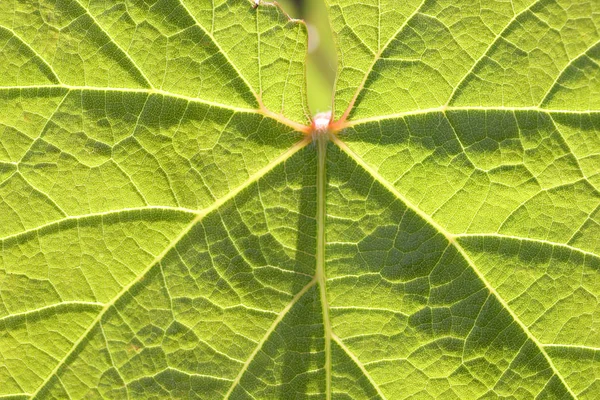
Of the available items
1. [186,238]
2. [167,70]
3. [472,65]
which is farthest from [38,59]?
[472,65]

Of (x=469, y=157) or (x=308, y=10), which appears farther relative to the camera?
(x=308, y=10)

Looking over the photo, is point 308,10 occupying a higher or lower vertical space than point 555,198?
higher

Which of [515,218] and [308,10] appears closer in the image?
[515,218]

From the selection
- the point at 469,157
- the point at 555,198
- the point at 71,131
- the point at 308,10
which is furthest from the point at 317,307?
the point at 308,10

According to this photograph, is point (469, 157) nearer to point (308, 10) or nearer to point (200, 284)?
point (200, 284)

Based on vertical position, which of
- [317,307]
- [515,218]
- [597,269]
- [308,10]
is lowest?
[317,307]

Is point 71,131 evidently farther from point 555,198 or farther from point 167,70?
point 555,198
